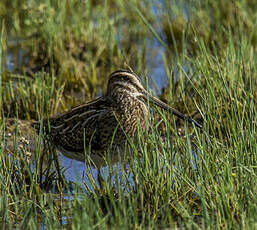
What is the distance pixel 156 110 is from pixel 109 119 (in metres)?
0.51

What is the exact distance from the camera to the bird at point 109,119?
4.80 meters

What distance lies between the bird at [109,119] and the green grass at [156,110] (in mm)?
223

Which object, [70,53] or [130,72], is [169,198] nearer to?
[130,72]

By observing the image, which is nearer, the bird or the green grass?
the green grass

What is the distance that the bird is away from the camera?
4.80 m

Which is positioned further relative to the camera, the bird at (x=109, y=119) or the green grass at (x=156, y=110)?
the bird at (x=109, y=119)

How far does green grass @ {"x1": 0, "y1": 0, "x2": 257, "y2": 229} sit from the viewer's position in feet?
11.8

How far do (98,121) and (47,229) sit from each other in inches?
57.2

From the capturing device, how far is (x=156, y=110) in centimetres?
448

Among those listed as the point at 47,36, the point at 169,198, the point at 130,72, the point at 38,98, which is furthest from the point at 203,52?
the point at 47,36

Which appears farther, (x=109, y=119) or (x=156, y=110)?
(x=109, y=119)

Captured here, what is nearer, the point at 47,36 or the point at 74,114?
the point at 74,114

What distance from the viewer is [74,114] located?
508cm

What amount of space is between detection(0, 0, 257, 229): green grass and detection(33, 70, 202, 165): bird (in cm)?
22
